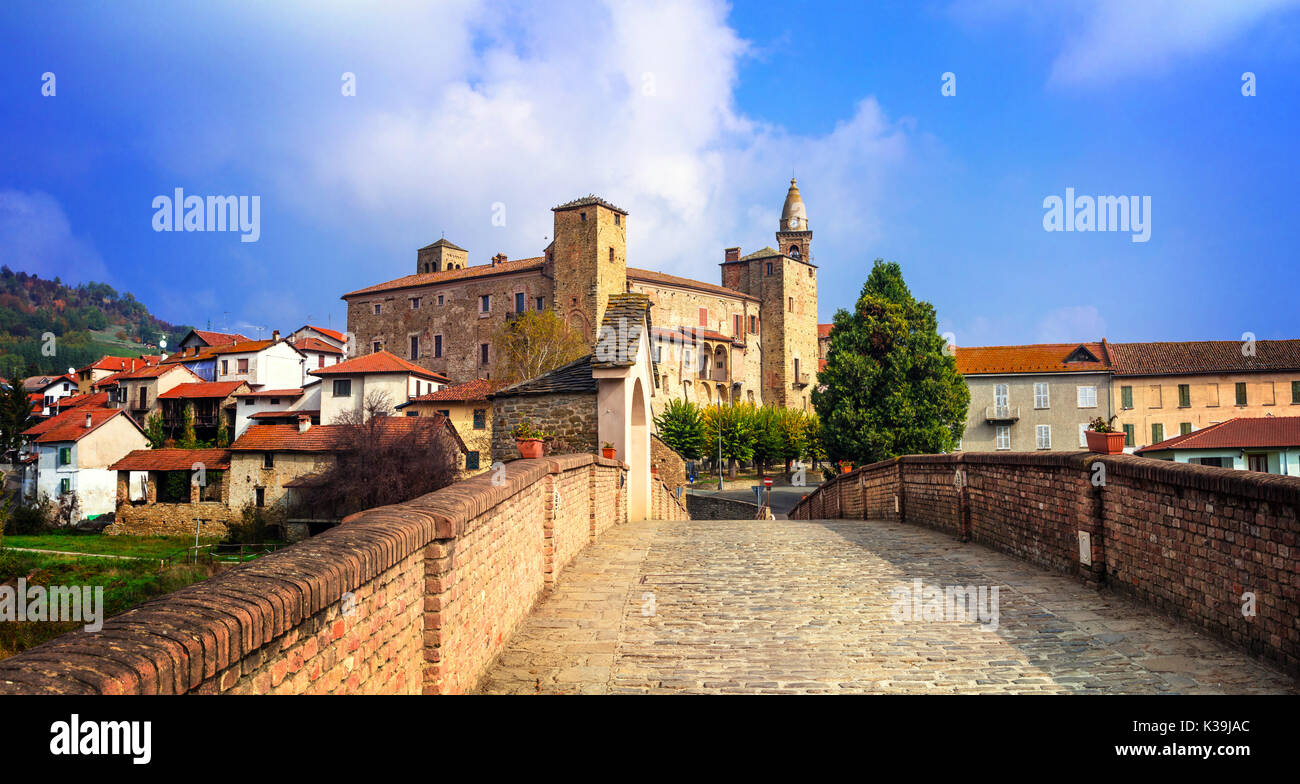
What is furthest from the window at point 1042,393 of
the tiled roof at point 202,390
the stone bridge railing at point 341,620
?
the tiled roof at point 202,390

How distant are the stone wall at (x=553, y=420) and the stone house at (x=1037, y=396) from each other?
39099 mm

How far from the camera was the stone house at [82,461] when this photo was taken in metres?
50.5

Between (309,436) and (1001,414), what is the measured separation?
41447 mm

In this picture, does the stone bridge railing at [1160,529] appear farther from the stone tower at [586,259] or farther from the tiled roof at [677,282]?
the tiled roof at [677,282]

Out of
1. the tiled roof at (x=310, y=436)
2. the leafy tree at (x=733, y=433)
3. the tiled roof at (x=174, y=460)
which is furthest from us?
the leafy tree at (x=733, y=433)

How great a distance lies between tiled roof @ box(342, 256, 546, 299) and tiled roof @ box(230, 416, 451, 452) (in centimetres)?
2680

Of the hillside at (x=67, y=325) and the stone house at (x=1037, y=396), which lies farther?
the hillside at (x=67, y=325)

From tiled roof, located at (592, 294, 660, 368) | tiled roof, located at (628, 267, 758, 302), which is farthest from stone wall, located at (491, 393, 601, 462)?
tiled roof, located at (628, 267, 758, 302)
